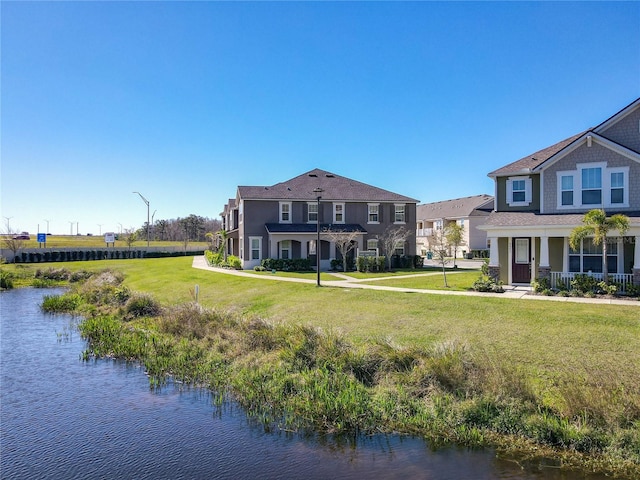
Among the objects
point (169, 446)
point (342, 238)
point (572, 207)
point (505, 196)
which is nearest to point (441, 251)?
point (505, 196)

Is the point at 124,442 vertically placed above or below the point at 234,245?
below

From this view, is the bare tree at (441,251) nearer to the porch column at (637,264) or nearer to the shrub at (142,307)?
the porch column at (637,264)

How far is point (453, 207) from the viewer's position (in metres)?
63.4

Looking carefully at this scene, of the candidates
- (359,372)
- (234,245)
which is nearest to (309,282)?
(359,372)

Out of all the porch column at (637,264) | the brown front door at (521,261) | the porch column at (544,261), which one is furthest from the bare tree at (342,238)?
the porch column at (637,264)

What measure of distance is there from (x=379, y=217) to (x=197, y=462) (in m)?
32.5

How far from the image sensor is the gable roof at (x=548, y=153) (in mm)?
21594

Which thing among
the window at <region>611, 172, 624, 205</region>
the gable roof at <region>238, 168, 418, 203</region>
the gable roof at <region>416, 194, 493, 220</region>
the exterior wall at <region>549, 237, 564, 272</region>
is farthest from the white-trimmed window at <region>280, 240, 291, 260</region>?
the gable roof at <region>416, 194, 493, 220</region>

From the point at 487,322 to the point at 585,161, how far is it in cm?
1189

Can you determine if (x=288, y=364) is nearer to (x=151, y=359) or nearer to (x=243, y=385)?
(x=243, y=385)

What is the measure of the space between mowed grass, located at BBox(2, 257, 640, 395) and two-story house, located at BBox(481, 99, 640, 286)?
456 centimetres

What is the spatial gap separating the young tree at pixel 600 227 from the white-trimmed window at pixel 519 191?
15.8 feet

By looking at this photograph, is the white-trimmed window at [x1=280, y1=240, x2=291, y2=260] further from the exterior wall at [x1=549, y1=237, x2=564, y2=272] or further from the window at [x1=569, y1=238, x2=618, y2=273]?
the window at [x1=569, y1=238, x2=618, y2=273]

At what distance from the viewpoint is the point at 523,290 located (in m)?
21.3
